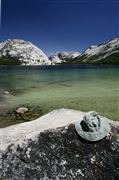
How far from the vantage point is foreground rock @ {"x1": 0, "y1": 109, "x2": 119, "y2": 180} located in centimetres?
450

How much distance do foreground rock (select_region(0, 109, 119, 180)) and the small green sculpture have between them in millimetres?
104

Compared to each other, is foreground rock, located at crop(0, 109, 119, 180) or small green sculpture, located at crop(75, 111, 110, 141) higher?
small green sculpture, located at crop(75, 111, 110, 141)

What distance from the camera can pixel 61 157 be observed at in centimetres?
451

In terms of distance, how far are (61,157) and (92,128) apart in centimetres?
64

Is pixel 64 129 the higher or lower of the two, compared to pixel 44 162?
higher

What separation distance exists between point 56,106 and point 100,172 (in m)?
12.6

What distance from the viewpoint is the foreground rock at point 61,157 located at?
4496 mm

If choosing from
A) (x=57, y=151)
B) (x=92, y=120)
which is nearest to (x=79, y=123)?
(x=92, y=120)

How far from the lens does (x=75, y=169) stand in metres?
4.49

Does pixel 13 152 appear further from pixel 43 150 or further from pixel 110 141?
pixel 110 141

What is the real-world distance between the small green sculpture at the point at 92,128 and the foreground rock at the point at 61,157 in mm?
104

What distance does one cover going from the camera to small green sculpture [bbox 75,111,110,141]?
4.44 meters

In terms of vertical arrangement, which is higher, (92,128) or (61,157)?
(92,128)

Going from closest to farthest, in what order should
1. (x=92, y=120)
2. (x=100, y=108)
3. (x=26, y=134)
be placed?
1. (x=92, y=120)
2. (x=26, y=134)
3. (x=100, y=108)
